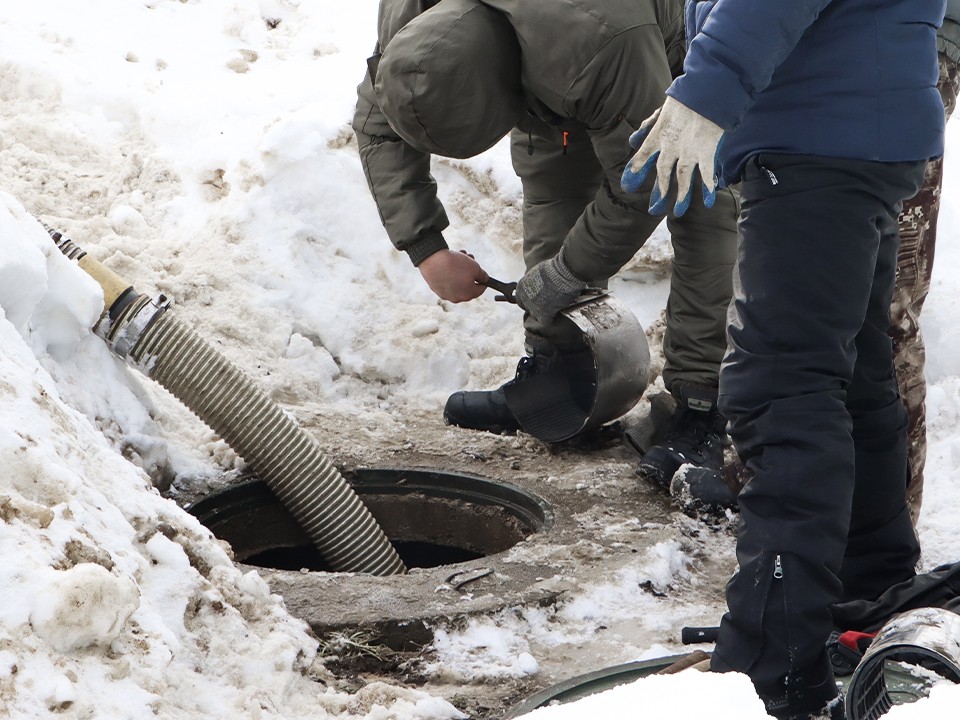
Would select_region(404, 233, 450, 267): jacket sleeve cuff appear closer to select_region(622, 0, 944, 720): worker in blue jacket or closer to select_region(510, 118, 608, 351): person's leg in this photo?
select_region(510, 118, 608, 351): person's leg

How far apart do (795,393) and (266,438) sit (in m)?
1.48

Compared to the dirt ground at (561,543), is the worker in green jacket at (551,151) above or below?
above

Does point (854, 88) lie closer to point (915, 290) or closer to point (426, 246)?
point (915, 290)

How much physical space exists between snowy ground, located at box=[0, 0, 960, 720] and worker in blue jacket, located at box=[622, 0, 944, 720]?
0.49m

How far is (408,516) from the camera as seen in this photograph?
3057 mm

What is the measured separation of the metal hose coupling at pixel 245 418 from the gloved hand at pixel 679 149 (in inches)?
51.7

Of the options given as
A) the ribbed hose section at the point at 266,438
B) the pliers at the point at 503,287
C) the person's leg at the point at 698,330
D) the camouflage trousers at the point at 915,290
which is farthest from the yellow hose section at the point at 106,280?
the camouflage trousers at the point at 915,290

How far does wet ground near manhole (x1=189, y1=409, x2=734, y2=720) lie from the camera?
6.74 feet

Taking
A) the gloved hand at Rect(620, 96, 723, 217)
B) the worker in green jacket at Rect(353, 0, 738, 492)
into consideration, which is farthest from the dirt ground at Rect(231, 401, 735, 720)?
the gloved hand at Rect(620, 96, 723, 217)

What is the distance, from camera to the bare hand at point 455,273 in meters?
3.03

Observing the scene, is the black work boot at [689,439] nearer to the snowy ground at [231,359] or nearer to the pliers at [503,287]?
the snowy ground at [231,359]

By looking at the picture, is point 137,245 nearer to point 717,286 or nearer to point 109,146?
point 109,146

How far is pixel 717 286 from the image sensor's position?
2951 mm

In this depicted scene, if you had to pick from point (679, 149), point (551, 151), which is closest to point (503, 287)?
point (551, 151)
